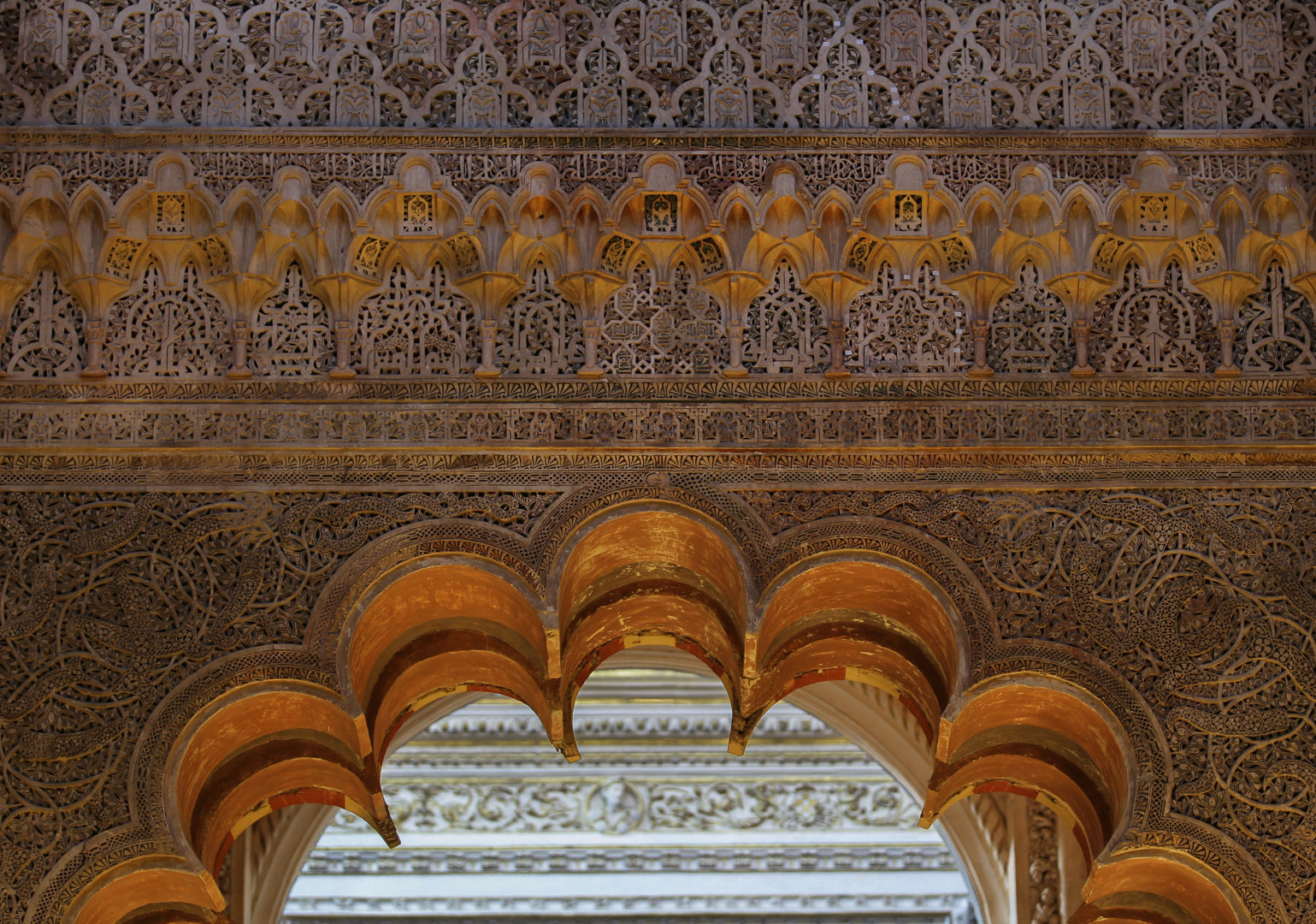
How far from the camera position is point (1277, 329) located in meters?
4.18

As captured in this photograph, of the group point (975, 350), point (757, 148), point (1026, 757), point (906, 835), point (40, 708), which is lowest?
point (906, 835)

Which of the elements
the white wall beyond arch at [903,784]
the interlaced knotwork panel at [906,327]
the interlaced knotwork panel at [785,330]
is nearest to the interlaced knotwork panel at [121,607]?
the interlaced knotwork panel at [785,330]

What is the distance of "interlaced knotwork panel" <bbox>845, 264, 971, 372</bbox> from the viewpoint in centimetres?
415

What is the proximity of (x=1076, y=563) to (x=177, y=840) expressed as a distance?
213 centimetres

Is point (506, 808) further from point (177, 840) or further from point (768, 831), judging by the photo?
point (177, 840)

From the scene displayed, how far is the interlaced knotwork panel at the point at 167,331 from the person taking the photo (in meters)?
4.13

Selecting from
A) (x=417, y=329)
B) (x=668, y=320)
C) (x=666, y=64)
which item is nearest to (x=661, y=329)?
(x=668, y=320)

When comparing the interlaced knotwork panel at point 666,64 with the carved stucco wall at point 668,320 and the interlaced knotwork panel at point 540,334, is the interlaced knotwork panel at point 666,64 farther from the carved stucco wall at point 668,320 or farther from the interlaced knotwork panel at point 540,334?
the interlaced knotwork panel at point 540,334

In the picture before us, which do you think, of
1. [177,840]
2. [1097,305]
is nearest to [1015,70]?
[1097,305]

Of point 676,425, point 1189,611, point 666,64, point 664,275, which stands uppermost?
point 666,64

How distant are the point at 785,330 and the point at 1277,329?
47.8 inches

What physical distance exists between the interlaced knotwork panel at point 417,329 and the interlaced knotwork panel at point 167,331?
0.35 m

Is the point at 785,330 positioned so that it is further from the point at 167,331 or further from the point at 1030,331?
the point at 167,331

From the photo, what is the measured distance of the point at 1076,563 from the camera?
3973 mm
